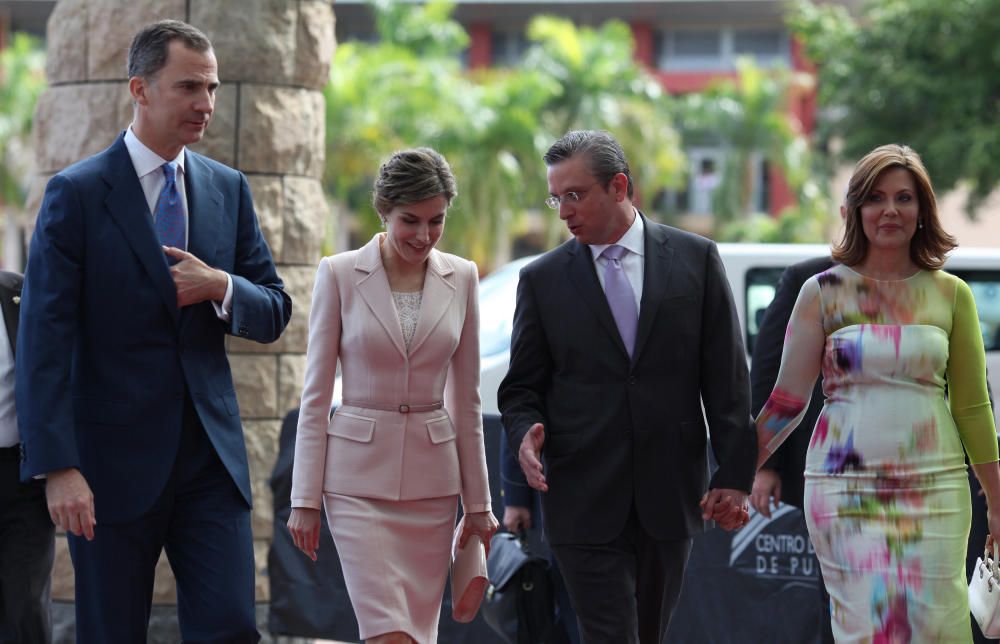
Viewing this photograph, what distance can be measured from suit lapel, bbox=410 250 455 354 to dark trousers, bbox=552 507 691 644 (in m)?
0.83

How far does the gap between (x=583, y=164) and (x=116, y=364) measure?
1.59 meters

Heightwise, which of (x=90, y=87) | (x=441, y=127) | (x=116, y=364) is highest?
(x=441, y=127)

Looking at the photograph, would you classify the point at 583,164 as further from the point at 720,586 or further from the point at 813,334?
the point at 720,586

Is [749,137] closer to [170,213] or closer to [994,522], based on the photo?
[994,522]

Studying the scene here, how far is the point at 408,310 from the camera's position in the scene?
16.1ft

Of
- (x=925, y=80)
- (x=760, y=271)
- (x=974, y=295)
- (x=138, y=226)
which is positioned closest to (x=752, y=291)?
(x=760, y=271)

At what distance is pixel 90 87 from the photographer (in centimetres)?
799

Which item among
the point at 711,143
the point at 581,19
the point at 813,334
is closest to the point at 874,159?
the point at 813,334

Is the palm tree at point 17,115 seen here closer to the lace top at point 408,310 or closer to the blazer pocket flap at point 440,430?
the lace top at point 408,310

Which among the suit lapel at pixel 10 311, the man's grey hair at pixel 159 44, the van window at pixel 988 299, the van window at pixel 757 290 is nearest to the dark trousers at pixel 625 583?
the man's grey hair at pixel 159 44

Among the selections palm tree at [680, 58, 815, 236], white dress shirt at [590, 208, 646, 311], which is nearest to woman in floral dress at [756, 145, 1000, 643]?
white dress shirt at [590, 208, 646, 311]

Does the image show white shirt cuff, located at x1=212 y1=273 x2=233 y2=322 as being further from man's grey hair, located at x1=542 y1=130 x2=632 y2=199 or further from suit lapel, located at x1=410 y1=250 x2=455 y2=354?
man's grey hair, located at x1=542 y1=130 x2=632 y2=199

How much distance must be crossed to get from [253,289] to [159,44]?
0.80 m

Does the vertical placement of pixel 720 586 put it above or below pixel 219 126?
below
